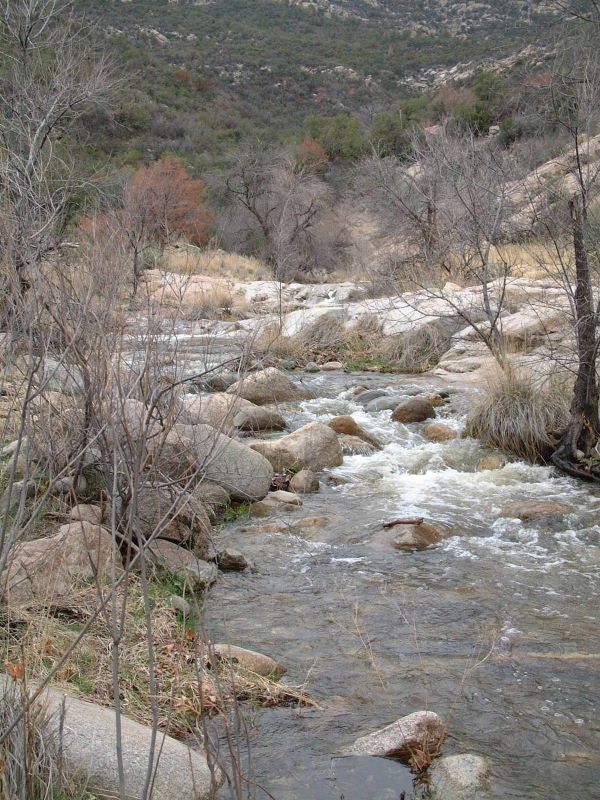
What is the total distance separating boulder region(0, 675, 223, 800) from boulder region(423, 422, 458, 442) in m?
5.22

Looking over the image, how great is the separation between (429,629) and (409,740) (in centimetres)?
105

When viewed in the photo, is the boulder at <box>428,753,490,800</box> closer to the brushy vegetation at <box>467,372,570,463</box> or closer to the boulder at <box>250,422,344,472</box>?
the boulder at <box>250,422,344,472</box>

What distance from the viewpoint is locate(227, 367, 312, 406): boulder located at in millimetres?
8250

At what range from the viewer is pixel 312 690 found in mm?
3154

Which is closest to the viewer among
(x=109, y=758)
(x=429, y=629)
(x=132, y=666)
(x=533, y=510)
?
(x=109, y=758)

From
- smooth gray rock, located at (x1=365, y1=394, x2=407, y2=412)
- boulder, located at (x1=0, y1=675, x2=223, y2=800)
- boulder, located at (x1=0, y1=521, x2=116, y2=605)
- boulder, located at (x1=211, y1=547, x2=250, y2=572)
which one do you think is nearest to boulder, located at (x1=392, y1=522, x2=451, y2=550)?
boulder, located at (x1=211, y1=547, x2=250, y2=572)

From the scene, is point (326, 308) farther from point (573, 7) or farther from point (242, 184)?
point (242, 184)

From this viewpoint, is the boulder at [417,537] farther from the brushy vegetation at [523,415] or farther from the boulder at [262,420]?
the boulder at [262,420]

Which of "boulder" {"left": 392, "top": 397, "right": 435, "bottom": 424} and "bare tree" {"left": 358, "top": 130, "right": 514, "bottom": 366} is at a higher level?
"bare tree" {"left": 358, "top": 130, "right": 514, "bottom": 366}

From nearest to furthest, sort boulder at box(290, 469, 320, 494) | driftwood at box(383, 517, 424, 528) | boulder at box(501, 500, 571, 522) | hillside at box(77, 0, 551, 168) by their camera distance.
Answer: driftwood at box(383, 517, 424, 528) → boulder at box(501, 500, 571, 522) → boulder at box(290, 469, 320, 494) → hillside at box(77, 0, 551, 168)

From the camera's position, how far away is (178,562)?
4.14m

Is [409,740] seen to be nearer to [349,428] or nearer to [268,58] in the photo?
[349,428]

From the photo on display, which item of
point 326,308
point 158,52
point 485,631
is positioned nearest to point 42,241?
point 485,631

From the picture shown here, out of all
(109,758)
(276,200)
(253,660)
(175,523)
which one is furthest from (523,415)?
(276,200)
